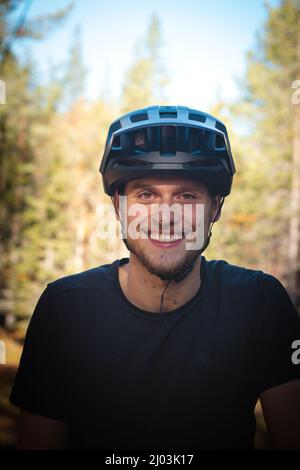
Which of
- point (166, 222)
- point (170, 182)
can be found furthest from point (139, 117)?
point (166, 222)

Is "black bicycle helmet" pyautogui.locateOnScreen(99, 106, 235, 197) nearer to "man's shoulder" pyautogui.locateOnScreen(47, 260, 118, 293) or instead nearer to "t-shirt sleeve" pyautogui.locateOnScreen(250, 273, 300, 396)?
"man's shoulder" pyautogui.locateOnScreen(47, 260, 118, 293)

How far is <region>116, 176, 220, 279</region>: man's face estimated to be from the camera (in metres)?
2.57

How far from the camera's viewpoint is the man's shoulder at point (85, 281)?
2.65 metres

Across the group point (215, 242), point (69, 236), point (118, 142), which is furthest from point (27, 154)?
point (118, 142)

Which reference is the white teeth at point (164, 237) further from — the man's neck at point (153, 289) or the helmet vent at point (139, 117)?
the helmet vent at point (139, 117)

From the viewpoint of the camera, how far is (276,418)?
228cm

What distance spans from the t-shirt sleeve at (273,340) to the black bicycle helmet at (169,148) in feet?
3.11

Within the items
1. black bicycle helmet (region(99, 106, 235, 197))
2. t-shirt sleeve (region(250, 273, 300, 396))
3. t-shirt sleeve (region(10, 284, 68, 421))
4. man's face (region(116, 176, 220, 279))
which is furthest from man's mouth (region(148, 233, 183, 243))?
t-shirt sleeve (region(10, 284, 68, 421))

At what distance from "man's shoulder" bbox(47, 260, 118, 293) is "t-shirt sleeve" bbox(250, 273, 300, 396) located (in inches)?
43.6

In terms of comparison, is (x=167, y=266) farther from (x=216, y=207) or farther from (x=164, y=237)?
(x=216, y=207)

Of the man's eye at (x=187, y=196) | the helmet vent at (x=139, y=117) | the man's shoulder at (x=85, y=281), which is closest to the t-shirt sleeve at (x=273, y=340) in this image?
the man's eye at (x=187, y=196)

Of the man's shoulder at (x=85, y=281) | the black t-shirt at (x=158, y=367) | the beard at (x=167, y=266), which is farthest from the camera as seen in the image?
the man's shoulder at (x=85, y=281)

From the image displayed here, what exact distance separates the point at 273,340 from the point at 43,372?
1528mm

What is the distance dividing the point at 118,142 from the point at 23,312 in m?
26.3
